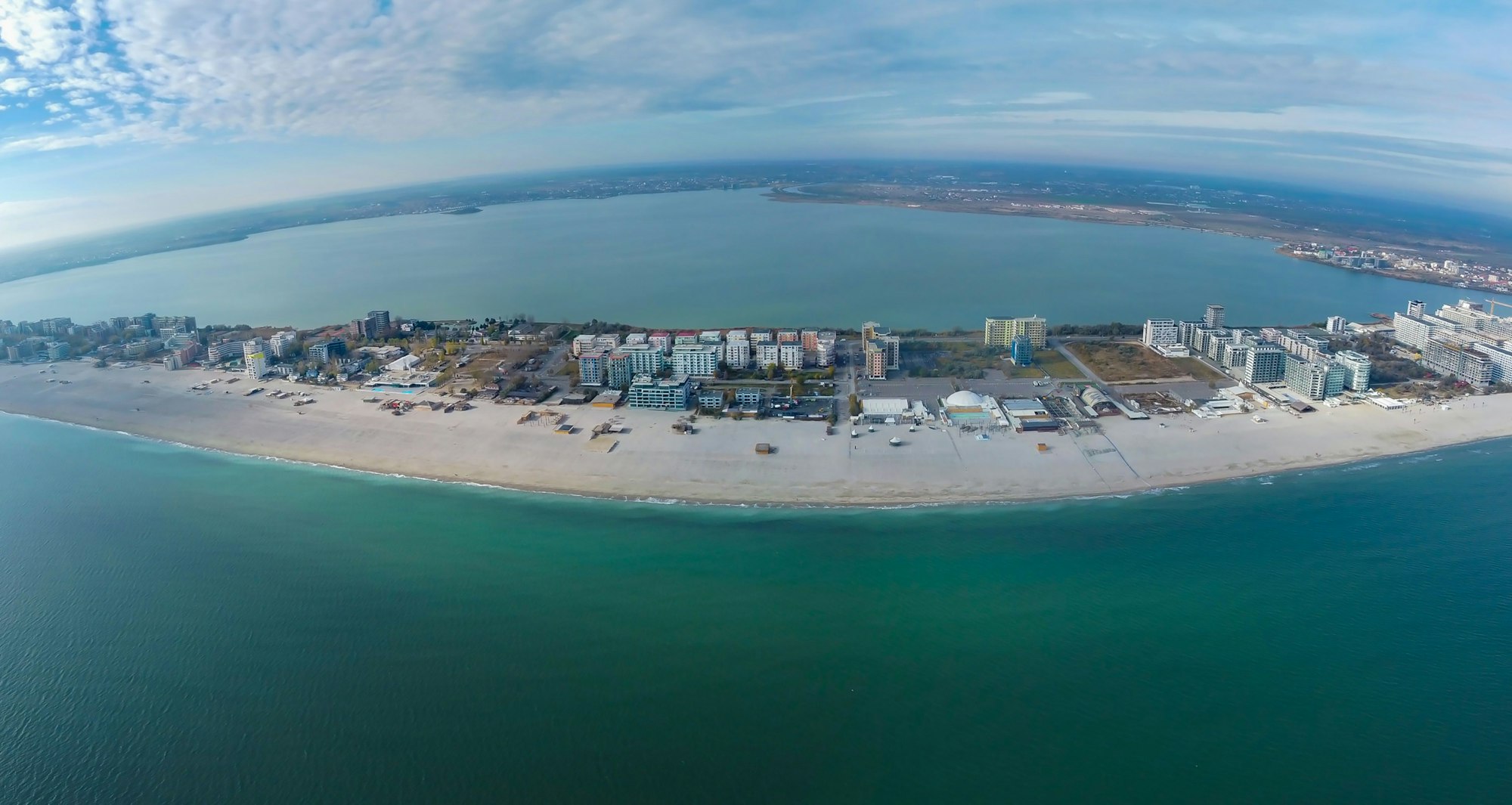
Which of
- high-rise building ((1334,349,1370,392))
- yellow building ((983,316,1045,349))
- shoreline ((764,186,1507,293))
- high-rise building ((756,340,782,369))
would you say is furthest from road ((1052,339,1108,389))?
shoreline ((764,186,1507,293))

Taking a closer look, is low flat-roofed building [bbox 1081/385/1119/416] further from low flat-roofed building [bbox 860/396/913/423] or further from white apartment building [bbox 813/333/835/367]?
white apartment building [bbox 813/333/835/367]

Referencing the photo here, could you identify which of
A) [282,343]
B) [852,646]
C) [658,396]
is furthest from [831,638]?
[282,343]

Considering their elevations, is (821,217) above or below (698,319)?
above

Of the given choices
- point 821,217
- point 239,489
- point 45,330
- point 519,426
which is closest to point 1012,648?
point 519,426

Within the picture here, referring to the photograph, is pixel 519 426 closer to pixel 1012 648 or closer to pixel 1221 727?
pixel 1012 648

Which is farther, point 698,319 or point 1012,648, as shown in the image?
point 698,319

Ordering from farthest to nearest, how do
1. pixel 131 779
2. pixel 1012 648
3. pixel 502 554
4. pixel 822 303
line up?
pixel 822 303 < pixel 502 554 < pixel 1012 648 < pixel 131 779

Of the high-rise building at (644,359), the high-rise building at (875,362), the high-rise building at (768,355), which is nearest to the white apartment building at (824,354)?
the high-rise building at (768,355)

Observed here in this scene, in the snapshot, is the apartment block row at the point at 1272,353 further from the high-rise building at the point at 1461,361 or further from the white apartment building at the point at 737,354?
the white apartment building at the point at 737,354

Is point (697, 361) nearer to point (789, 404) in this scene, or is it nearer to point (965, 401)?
point (789, 404)
